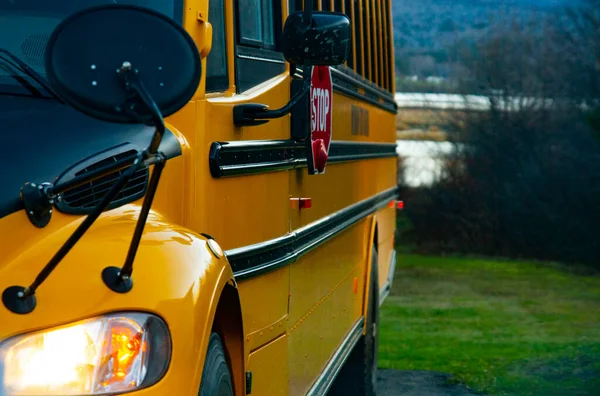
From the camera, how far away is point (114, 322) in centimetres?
242

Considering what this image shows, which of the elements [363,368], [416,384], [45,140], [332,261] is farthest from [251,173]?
[416,384]

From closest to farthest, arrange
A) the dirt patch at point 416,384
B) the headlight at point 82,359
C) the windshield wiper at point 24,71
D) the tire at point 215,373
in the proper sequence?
1. the headlight at point 82,359
2. the tire at point 215,373
3. the windshield wiper at point 24,71
4. the dirt patch at point 416,384

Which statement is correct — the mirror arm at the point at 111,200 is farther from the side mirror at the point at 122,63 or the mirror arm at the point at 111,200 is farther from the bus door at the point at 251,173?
the bus door at the point at 251,173

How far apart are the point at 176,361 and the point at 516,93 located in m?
21.2

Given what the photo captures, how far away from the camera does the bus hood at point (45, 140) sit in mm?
2670

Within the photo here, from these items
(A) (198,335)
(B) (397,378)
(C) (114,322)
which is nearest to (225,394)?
(A) (198,335)

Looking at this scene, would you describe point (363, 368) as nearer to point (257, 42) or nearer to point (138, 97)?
point (257, 42)

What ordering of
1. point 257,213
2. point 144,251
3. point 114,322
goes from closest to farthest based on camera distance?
point 114,322 < point 144,251 < point 257,213

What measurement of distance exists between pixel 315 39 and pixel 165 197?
2.65ft

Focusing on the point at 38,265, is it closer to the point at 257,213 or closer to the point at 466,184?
the point at 257,213

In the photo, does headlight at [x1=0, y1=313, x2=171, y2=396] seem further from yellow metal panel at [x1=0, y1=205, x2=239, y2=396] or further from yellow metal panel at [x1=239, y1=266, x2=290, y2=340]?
yellow metal panel at [x1=239, y1=266, x2=290, y2=340]

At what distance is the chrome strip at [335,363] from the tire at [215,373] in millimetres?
1624

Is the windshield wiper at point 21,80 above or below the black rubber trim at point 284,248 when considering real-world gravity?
above

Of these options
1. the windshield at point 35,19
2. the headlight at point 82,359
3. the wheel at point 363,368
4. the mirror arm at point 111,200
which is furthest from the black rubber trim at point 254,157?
the wheel at point 363,368
